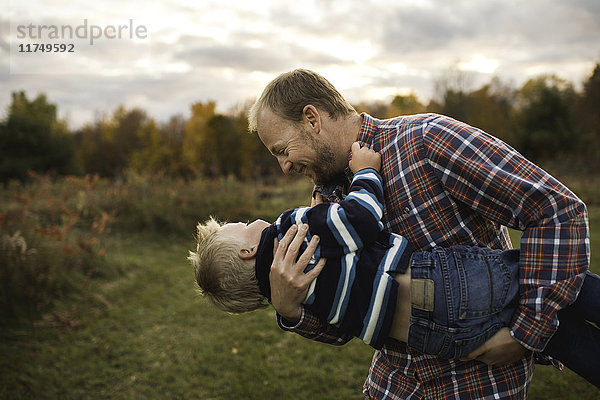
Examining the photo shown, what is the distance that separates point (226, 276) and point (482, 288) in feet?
3.77

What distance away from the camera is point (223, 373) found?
4.31 m

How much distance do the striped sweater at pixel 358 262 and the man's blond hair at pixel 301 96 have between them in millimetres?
409

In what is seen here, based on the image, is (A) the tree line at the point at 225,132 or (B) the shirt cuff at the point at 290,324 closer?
(B) the shirt cuff at the point at 290,324

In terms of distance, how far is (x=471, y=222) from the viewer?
1605 mm

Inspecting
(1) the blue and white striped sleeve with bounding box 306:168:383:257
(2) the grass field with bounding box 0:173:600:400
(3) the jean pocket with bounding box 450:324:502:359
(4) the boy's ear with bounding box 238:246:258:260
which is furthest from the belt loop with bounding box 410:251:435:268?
(2) the grass field with bounding box 0:173:600:400

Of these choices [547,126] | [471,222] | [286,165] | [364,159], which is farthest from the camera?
[547,126]


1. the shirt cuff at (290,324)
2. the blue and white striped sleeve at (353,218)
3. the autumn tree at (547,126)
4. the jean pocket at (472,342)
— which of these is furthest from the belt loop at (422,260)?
the autumn tree at (547,126)

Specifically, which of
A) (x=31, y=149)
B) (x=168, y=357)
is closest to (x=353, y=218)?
(x=168, y=357)

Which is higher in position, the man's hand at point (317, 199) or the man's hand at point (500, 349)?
the man's hand at point (317, 199)

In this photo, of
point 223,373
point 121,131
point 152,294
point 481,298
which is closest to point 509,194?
point 481,298

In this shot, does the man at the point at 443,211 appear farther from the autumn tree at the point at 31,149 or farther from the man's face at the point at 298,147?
the autumn tree at the point at 31,149

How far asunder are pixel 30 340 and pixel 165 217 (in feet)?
16.0

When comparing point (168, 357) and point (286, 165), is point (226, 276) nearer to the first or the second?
point (286, 165)

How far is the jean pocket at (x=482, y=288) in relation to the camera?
4.88 ft
